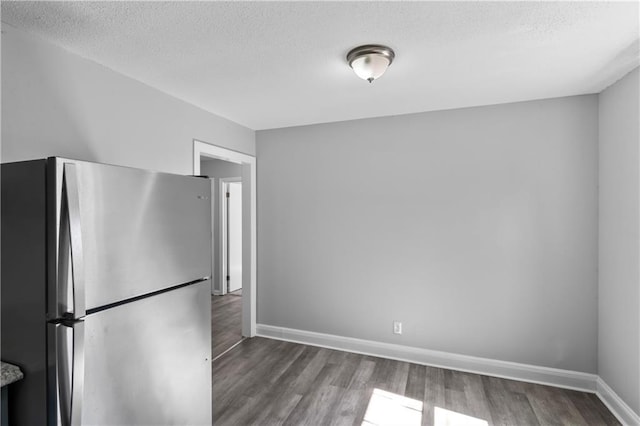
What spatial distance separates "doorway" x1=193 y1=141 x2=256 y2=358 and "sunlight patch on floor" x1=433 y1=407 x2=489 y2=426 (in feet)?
7.03

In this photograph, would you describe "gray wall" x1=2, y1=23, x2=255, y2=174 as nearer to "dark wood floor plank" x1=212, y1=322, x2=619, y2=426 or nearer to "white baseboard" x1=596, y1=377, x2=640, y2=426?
"dark wood floor plank" x1=212, y1=322, x2=619, y2=426

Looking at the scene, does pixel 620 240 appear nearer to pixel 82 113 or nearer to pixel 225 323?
pixel 82 113

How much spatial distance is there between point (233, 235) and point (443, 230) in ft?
12.8

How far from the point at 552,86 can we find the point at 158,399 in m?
3.33

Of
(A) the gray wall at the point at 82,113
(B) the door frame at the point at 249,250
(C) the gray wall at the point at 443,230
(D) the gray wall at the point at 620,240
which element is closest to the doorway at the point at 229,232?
(B) the door frame at the point at 249,250

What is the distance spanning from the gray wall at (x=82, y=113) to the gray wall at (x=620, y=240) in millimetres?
3287

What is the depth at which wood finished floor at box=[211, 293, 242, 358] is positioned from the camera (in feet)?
11.6

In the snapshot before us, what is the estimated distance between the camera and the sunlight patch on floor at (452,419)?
2.22m

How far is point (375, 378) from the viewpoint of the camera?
9.23 ft

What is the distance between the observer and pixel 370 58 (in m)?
1.85

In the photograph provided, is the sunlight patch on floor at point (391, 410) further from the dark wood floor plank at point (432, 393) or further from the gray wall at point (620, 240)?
the gray wall at point (620, 240)

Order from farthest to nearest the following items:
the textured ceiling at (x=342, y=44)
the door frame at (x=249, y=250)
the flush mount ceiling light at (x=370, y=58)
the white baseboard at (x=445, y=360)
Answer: the door frame at (x=249, y=250) < the white baseboard at (x=445, y=360) < the flush mount ceiling light at (x=370, y=58) < the textured ceiling at (x=342, y=44)

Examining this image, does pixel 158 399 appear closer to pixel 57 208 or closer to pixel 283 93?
pixel 57 208

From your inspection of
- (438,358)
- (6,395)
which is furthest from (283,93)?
(438,358)
